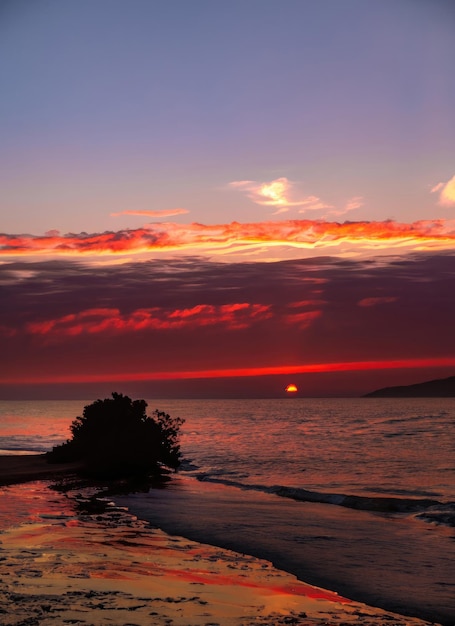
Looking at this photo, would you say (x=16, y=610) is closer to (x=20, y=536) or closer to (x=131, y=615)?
(x=131, y=615)

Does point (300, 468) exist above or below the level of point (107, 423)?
below

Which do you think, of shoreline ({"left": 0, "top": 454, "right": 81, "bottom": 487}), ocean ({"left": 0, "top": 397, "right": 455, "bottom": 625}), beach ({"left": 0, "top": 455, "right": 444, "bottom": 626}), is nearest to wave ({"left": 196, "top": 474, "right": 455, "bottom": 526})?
ocean ({"left": 0, "top": 397, "right": 455, "bottom": 625})

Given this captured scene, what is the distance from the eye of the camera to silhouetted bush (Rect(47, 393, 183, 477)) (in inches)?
1548

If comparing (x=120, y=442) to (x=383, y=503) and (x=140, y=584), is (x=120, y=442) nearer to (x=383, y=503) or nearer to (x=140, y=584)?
(x=383, y=503)

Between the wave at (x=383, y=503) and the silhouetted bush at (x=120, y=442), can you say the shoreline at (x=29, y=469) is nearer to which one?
the silhouetted bush at (x=120, y=442)

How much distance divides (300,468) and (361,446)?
21.7 m

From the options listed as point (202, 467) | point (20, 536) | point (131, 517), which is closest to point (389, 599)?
point (20, 536)

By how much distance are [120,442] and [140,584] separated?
1048 inches

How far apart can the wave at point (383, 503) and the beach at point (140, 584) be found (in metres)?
9.95

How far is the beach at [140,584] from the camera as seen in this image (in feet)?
37.2

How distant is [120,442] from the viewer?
1555 inches

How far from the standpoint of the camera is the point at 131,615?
1124 centimetres

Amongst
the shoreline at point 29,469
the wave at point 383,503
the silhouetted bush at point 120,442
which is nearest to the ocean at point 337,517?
the wave at point 383,503

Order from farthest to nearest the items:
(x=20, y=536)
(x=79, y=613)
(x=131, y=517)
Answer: (x=131, y=517) < (x=20, y=536) < (x=79, y=613)
